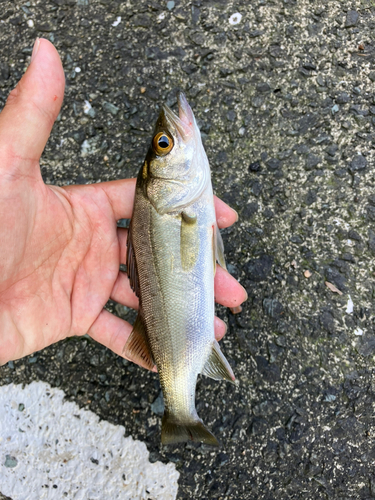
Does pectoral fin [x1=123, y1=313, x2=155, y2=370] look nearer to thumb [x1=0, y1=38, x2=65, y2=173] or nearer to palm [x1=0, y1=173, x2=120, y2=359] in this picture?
palm [x1=0, y1=173, x2=120, y2=359]

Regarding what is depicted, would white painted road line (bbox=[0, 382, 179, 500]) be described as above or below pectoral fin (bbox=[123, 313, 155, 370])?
below

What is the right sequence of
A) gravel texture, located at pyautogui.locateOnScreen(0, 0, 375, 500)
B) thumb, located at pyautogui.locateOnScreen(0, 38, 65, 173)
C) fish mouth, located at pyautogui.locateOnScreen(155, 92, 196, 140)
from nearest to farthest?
thumb, located at pyautogui.locateOnScreen(0, 38, 65, 173)
fish mouth, located at pyautogui.locateOnScreen(155, 92, 196, 140)
gravel texture, located at pyautogui.locateOnScreen(0, 0, 375, 500)

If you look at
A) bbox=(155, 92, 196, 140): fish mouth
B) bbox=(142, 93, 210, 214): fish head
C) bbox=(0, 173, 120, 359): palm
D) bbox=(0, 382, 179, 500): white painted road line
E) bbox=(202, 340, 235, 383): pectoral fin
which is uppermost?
bbox=(155, 92, 196, 140): fish mouth

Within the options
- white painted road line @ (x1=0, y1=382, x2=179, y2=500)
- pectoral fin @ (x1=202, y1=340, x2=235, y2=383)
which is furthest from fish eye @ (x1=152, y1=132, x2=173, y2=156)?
white painted road line @ (x1=0, y1=382, x2=179, y2=500)

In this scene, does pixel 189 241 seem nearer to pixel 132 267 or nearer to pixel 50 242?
pixel 132 267

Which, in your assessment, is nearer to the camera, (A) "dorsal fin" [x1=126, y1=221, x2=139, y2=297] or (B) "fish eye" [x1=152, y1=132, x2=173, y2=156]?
Answer: (B) "fish eye" [x1=152, y1=132, x2=173, y2=156]

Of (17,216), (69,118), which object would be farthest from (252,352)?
(69,118)

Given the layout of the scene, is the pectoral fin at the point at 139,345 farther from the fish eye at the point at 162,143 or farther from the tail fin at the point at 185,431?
the fish eye at the point at 162,143

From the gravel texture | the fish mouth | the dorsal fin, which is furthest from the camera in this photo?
the gravel texture

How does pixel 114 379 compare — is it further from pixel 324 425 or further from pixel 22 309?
pixel 324 425
